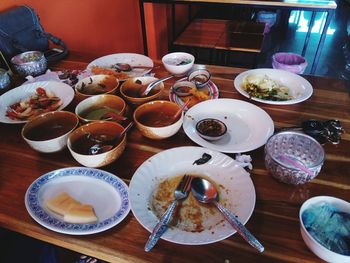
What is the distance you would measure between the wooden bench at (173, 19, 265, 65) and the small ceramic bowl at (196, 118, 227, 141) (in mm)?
1680

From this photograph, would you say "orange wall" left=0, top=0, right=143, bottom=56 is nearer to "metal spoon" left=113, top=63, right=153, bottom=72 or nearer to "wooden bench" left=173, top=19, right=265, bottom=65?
"metal spoon" left=113, top=63, right=153, bottom=72

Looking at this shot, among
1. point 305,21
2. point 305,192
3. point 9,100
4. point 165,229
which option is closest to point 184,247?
point 165,229

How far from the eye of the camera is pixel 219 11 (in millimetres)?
4621

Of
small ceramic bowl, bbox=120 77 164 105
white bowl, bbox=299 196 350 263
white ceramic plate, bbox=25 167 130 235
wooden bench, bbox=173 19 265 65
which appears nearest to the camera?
white bowl, bbox=299 196 350 263

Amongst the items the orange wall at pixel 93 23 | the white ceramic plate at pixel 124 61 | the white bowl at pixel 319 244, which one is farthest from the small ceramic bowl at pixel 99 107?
the orange wall at pixel 93 23

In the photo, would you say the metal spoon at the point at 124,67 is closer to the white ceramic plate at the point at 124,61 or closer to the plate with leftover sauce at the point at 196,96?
the white ceramic plate at the point at 124,61

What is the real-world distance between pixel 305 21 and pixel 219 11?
4.79 ft

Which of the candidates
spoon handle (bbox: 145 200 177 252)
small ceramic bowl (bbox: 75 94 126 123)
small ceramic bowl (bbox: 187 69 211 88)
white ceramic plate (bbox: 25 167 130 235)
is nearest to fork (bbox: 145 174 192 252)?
spoon handle (bbox: 145 200 177 252)

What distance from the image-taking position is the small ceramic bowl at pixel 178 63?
4.28 ft

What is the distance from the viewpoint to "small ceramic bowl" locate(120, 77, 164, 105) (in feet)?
3.57

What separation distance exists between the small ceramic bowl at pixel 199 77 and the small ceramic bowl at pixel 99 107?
368 millimetres

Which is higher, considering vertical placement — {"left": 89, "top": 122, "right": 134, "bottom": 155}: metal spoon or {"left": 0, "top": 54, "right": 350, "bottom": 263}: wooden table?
{"left": 89, "top": 122, "right": 134, "bottom": 155}: metal spoon

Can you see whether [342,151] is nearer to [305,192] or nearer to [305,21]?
[305,192]

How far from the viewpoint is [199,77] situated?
127cm
